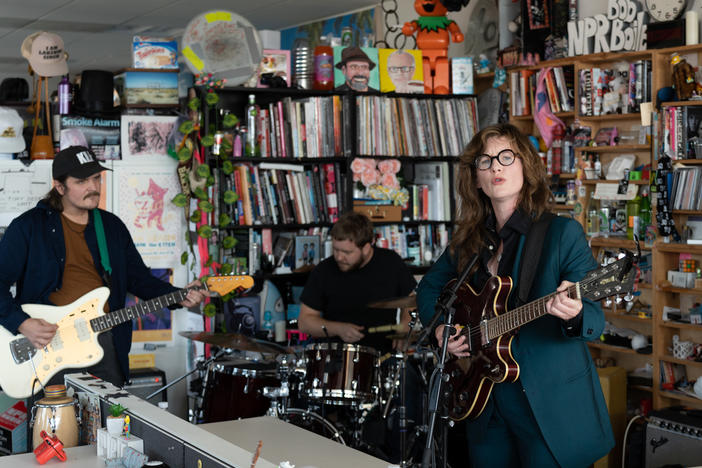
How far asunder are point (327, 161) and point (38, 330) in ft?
7.28

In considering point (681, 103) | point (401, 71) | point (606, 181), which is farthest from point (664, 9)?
point (401, 71)

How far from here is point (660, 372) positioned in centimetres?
Answer: 440

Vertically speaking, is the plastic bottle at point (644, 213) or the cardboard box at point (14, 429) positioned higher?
the plastic bottle at point (644, 213)

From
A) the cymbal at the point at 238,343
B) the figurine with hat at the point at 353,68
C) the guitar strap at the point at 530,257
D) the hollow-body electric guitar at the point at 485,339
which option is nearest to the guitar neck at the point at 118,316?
the cymbal at the point at 238,343

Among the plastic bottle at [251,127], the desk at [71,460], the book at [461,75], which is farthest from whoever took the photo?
the book at [461,75]

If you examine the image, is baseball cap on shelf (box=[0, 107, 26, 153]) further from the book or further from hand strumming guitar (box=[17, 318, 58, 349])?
the book

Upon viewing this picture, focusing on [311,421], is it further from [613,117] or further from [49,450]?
[613,117]

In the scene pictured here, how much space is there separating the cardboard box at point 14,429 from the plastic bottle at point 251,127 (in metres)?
1.86

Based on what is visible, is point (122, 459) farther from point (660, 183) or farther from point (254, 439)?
point (660, 183)

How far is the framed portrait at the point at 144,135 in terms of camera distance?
4816 mm

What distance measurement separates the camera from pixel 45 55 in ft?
15.6

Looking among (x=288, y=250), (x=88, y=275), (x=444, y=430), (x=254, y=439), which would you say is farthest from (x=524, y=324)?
(x=288, y=250)

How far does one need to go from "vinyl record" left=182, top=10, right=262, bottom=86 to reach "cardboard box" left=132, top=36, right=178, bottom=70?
115 millimetres

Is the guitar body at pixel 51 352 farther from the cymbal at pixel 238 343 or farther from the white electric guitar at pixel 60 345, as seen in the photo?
the cymbal at pixel 238 343
